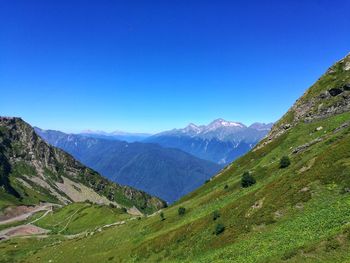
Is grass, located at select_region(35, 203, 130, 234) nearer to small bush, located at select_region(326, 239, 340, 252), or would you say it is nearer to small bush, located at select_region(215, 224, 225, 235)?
small bush, located at select_region(215, 224, 225, 235)

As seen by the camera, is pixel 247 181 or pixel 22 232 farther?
pixel 22 232

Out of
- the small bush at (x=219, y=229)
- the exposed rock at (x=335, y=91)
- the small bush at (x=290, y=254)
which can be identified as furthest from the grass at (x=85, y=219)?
the small bush at (x=290, y=254)

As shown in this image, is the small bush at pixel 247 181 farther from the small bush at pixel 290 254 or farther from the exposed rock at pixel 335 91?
the exposed rock at pixel 335 91

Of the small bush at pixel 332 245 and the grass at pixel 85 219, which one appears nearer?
the small bush at pixel 332 245

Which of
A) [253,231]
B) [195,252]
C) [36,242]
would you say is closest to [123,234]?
[195,252]

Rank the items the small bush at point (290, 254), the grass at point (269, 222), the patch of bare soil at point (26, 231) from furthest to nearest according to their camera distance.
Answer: the patch of bare soil at point (26, 231) < the grass at point (269, 222) < the small bush at point (290, 254)

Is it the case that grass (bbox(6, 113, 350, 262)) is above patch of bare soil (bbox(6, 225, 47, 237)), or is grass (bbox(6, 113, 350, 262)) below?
above

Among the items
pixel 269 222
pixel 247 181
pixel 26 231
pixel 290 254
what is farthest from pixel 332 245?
pixel 26 231

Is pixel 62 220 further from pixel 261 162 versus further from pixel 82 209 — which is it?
pixel 261 162

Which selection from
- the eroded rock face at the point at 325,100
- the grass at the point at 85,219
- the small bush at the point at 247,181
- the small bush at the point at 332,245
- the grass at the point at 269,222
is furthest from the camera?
the grass at the point at 85,219

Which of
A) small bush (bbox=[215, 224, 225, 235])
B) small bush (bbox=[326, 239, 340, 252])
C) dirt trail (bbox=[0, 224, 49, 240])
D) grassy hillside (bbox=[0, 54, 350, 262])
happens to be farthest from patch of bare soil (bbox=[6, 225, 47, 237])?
small bush (bbox=[326, 239, 340, 252])

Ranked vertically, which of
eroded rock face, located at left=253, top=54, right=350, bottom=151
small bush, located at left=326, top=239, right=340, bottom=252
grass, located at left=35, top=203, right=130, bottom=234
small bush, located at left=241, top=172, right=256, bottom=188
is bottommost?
grass, located at left=35, top=203, right=130, bottom=234

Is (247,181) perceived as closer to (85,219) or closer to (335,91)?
(335,91)

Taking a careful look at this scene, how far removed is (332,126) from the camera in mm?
86875
